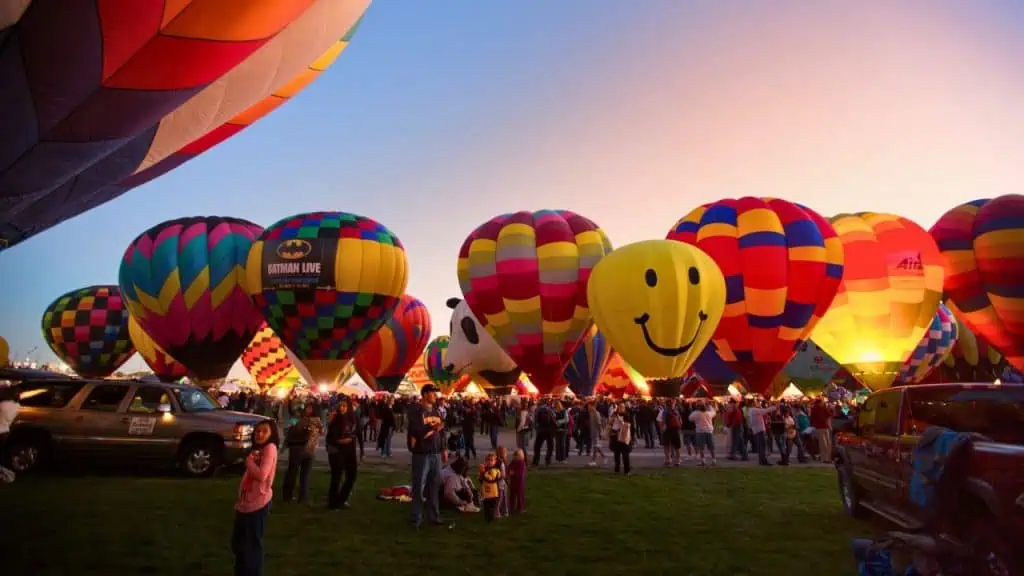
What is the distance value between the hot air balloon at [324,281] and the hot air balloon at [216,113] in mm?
16439

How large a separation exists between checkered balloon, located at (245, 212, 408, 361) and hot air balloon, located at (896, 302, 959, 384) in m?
32.3

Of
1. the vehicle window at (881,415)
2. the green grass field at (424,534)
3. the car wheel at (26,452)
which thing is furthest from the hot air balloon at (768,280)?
the car wheel at (26,452)

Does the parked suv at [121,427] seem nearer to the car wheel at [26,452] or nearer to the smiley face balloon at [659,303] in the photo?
the car wheel at [26,452]

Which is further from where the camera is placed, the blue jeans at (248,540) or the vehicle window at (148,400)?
the vehicle window at (148,400)

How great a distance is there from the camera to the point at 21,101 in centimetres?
638

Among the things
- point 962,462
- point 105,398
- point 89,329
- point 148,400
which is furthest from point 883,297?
point 89,329

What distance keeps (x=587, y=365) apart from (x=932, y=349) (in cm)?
2230

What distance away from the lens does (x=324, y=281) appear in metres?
28.7

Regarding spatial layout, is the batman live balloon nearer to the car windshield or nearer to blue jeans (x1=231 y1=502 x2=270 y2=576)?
the car windshield

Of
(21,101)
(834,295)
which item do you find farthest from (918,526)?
(834,295)

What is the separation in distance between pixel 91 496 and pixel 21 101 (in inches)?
221

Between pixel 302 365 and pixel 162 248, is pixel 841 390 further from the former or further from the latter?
pixel 162 248

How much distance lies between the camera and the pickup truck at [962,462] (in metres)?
4.80

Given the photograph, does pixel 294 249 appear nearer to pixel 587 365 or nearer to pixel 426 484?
pixel 587 365
